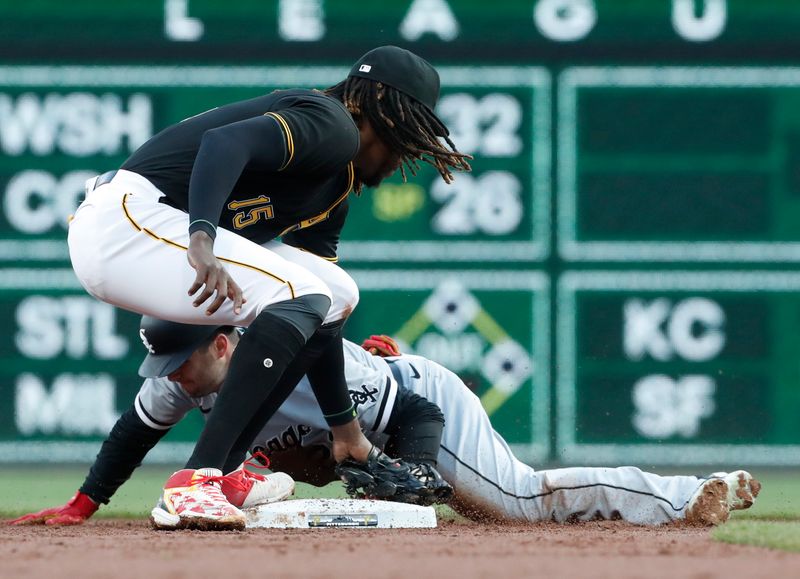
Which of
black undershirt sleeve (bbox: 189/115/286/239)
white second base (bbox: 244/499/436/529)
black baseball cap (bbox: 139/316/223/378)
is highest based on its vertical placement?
black undershirt sleeve (bbox: 189/115/286/239)

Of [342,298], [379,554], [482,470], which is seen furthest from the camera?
[482,470]

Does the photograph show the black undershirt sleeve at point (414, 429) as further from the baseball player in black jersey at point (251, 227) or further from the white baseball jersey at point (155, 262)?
the white baseball jersey at point (155, 262)

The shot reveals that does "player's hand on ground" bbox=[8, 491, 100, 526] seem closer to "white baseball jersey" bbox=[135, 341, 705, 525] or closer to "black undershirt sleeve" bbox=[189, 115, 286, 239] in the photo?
"white baseball jersey" bbox=[135, 341, 705, 525]

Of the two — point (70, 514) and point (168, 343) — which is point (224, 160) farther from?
point (70, 514)

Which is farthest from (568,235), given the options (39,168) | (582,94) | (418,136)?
(418,136)

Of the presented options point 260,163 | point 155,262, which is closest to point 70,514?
point 155,262

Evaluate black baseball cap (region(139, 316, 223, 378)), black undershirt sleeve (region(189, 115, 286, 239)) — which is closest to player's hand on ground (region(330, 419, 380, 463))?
black baseball cap (region(139, 316, 223, 378))

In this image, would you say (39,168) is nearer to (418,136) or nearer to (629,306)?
(629,306)
